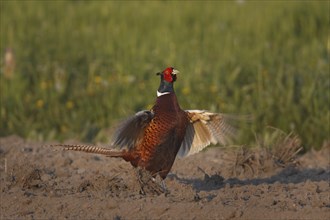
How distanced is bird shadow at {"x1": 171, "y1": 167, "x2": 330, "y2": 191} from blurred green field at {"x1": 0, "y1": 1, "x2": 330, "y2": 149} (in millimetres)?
1089

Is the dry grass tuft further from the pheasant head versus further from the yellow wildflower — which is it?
the yellow wildflower

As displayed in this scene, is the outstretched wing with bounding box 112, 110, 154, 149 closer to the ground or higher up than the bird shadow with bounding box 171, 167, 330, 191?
higher up

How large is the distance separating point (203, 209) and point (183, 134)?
107 cm

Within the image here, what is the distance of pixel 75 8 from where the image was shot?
38.8 ft

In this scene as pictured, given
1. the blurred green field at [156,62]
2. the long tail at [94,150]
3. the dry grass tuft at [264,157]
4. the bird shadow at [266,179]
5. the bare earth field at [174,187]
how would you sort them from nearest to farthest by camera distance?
the bare earth field at [174,187], the long tail at [94,150], the bird shadow at [266,179], the dry grass tuft at [264,157], the blurred green field at [156,62]

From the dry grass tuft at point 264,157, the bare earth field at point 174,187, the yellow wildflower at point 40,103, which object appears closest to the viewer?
the bare earth field at point 174,187

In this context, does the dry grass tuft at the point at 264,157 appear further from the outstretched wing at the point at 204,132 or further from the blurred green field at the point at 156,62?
the blurred green field at the point at 156,62

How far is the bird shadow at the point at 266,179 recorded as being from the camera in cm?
646

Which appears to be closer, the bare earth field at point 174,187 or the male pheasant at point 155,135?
the bare earth field at point 174,187

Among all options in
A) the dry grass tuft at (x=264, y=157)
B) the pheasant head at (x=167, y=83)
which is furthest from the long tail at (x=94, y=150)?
the dry grass tuft at (x=264, y=157)

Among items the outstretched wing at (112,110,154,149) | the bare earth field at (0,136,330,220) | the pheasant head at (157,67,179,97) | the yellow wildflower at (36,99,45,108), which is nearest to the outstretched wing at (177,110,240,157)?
the bare earth field at (0,136,330,220)

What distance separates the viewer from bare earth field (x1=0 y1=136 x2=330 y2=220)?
16.7ft

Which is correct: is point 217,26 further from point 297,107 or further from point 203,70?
point 297,107

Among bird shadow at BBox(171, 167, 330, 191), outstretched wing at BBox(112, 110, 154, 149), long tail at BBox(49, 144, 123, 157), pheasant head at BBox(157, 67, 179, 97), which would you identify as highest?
pheasant head at BBox(157, 67, 179, 97)
